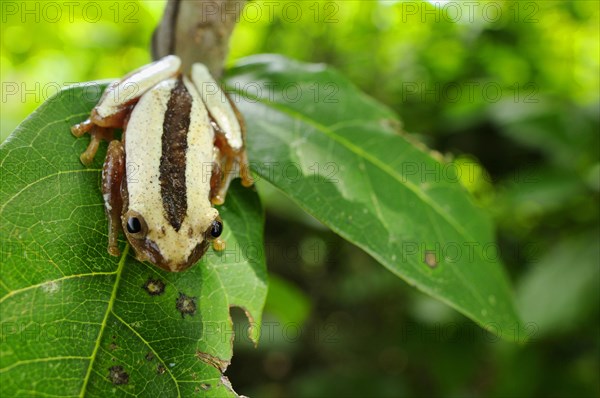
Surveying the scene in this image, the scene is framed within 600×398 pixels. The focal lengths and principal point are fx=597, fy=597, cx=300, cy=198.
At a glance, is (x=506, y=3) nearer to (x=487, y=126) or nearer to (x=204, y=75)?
(x=487, y=126)

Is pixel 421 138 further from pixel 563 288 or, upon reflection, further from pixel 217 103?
pixel 217 103

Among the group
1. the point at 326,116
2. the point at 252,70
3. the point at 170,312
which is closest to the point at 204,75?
the point at 252,70

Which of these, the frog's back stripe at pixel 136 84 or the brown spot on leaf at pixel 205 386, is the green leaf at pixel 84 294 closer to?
the brown spot on leaf at pixel 205 386

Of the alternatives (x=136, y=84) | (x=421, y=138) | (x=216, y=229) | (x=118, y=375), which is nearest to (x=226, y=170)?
(x=216, y=229)

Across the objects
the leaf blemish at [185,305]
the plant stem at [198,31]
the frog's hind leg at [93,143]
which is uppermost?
the plant stem at [198,31]

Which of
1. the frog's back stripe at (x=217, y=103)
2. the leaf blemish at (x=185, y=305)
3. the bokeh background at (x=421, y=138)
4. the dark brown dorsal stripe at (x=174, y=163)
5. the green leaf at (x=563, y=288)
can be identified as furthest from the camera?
the bokeh background at (x=421, y=138)

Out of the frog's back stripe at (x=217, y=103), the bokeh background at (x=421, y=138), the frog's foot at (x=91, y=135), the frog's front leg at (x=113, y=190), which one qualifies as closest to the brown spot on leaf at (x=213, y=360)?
the frog's front leg at (x=113, y=190)
